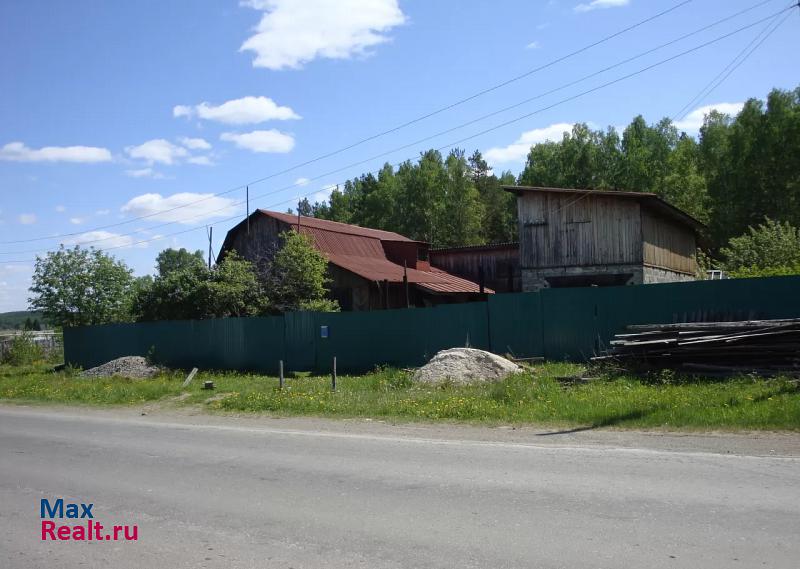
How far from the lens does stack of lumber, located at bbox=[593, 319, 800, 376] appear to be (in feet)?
43.0

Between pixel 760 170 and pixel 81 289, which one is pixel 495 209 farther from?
pixel 81 289

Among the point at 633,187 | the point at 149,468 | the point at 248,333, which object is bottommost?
the point at 149,468

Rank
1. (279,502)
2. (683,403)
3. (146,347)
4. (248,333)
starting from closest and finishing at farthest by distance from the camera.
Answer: (279,502) → (683,403) → (248,333) → (146,347)

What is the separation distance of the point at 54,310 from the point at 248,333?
1243 cm

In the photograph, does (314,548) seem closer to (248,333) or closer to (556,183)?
(248,333)

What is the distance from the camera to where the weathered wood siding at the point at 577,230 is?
28.8m

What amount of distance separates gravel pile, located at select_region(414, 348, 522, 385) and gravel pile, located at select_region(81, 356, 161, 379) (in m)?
Answer: 11.8

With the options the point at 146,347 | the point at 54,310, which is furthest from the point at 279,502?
the point at 54,310

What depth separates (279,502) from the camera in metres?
6.94

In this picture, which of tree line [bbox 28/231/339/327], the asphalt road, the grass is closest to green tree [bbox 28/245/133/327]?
tree line [bbox 28/231/339/327]

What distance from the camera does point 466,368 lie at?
1675 centimetres

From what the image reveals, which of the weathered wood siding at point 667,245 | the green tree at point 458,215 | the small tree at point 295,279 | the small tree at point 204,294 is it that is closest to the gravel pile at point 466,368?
the small tree at point 295,279

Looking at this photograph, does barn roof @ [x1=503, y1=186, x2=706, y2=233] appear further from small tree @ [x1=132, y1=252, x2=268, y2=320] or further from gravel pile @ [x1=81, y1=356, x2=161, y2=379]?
gravel pile @ [x1=81, y1=356, x2=161, y2=379]

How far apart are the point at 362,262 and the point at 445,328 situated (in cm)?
1416
